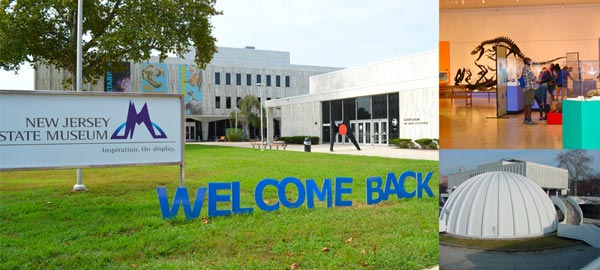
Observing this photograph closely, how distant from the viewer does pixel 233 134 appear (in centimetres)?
384

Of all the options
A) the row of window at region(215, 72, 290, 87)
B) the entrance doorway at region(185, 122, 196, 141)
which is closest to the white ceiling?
the row of window at region(215, 72, 290, 87)

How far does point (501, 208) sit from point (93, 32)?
11.3 ft

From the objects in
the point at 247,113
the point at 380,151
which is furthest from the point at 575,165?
the point at 247,113

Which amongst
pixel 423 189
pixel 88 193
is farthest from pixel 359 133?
pixel 88 193

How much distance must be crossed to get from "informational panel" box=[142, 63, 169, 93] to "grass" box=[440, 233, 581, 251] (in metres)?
2.64

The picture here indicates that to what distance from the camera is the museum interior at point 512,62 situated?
624 centimetres

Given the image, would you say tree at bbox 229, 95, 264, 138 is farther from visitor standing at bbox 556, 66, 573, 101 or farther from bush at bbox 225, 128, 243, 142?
visitor standing at bbox 556, 66, 573, 101

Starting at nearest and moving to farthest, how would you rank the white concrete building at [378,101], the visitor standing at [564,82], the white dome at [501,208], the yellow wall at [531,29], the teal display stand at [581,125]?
the white concrete building at [378,101] → the white dome at [501,208] → the teal display stand at [581,125] → the yellow wall at [531,29] → the visitor standing at [564,82]

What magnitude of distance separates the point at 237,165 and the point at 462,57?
169 inches

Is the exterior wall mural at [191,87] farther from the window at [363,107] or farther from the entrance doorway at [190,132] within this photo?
the window at [363,107]

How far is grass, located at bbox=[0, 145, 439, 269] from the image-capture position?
342 centimetres

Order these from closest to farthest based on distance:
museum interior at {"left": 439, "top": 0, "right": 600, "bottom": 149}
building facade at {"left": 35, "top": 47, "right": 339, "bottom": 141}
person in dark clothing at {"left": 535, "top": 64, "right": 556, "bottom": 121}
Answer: building facade at {"left": 35, "top": 47, "right": 339, "bottom": 141}
museum interior at {"left": 439, "top": 0, "right": 600, "bottom": 149}
person in dark clothing at {"left": 535, "top": 64, "right": 556, "bottom": 121}

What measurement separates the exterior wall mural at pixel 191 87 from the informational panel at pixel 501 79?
4.85 m

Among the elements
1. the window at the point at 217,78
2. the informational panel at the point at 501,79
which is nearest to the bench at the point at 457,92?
the informational panel at the point at 501,79
